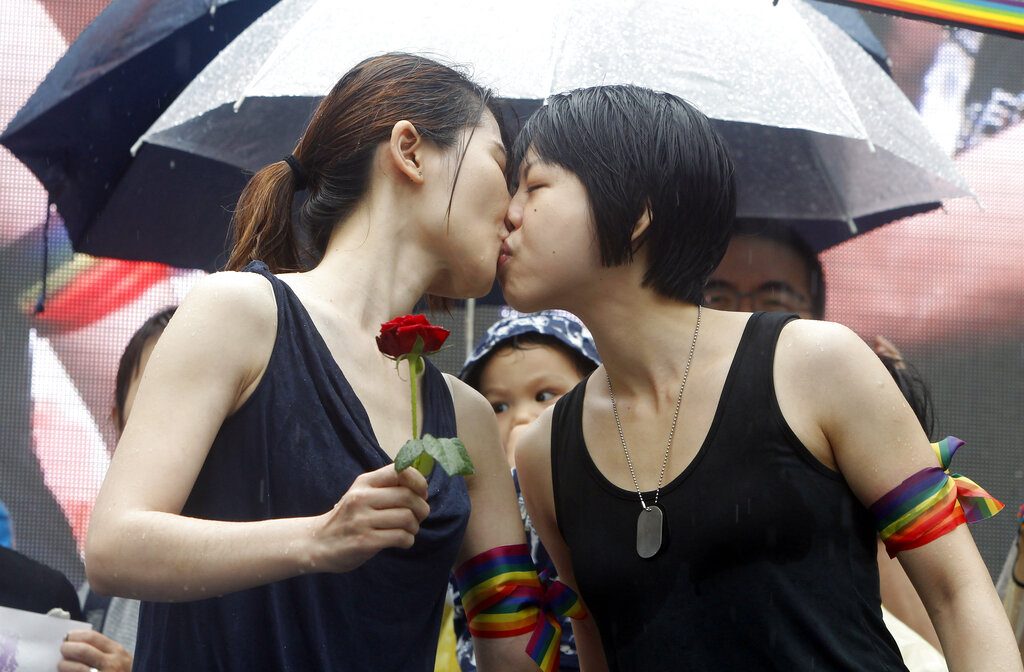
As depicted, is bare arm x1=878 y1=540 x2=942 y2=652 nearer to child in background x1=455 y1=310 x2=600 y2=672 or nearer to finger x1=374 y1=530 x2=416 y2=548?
child in background x1=455 y1=310 x2=600 y2=672

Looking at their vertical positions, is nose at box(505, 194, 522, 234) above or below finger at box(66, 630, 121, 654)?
above

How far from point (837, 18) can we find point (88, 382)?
2988 mm

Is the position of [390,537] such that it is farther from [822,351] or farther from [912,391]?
[912,391]

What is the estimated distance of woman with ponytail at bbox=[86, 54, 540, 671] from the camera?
162cm

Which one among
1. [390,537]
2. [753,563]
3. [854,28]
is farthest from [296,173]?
[854,28]

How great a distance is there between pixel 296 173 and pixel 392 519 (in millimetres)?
883

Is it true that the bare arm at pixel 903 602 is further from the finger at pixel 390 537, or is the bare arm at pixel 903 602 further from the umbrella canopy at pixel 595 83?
the finger at pixel 390 537

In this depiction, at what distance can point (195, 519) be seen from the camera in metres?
1.65

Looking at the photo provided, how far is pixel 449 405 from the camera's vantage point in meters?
2.18

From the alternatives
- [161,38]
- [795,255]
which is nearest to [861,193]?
[795,255]

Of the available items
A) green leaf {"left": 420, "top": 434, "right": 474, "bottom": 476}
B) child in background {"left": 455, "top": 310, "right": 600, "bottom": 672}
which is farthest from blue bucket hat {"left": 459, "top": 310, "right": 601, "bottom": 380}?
green leaf {"left": 420, "top": 434, "right": 474, "bottom": 476}

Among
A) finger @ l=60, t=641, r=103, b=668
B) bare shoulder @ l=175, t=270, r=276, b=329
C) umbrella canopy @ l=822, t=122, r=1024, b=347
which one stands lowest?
umbrella canopy @ l=822, t=122, r=1024, b=347

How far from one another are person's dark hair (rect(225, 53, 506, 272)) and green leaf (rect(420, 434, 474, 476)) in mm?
790

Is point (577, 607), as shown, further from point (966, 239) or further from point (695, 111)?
point (966, 239)
